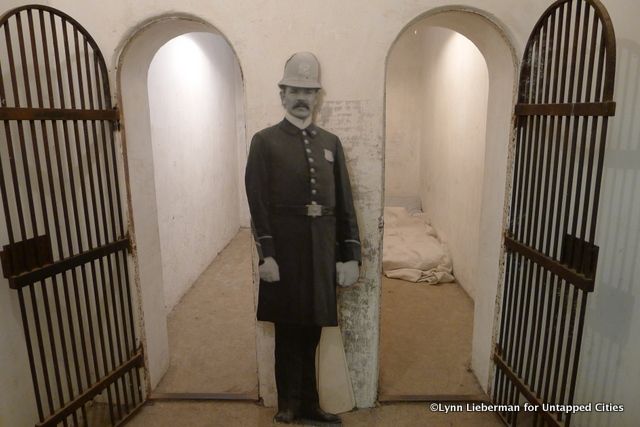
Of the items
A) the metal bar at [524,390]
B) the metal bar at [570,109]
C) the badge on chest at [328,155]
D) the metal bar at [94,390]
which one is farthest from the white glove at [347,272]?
the metal bar at [94,390]

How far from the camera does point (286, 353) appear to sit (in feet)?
6.95

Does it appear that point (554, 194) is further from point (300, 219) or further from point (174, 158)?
point (174, 158)

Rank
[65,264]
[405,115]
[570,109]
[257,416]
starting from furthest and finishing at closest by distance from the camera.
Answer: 1. [405,115]
2. [257,416]
3. [65,264]
4. [570,109]

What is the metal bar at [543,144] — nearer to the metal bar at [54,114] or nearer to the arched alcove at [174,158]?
the arched alcove at [174,158]

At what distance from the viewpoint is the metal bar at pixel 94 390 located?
1.84 metres

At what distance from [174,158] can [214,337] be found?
1.53 m

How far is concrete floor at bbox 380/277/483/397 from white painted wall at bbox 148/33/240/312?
1.77 metres

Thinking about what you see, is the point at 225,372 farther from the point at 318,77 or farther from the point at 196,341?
the point at 318,77

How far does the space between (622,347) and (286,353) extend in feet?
4.71

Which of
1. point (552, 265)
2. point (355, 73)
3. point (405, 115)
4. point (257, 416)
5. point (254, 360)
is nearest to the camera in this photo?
point (552, 265)

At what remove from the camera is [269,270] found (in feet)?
6.23

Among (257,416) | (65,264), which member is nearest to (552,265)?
(257,416)

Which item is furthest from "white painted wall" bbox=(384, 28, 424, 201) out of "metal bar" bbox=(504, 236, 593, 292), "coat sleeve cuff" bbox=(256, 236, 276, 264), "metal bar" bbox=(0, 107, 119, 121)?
"metal bar" bbox=(0, 107, 119, 121)

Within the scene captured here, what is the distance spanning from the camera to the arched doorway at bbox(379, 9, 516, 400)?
225cm
